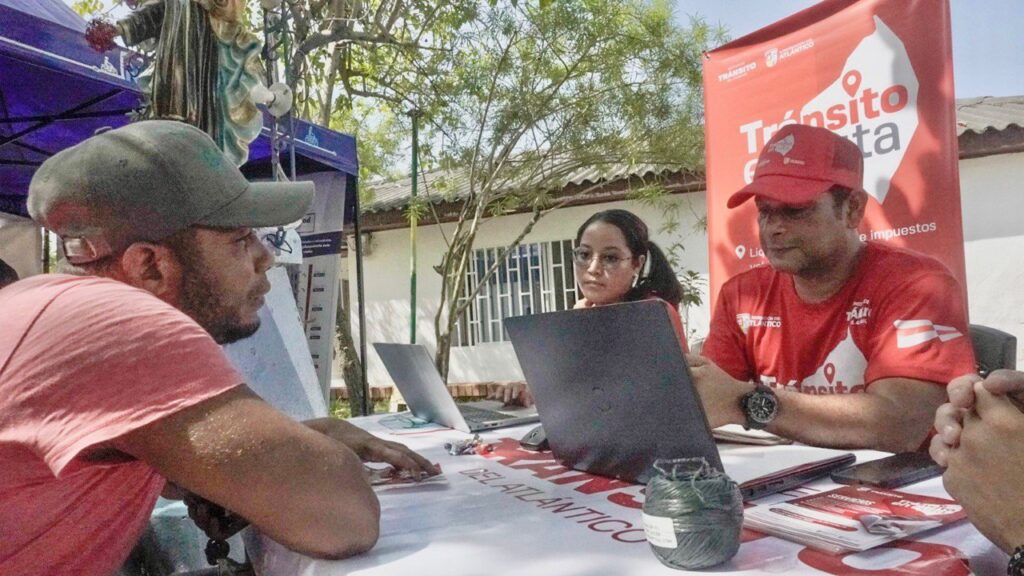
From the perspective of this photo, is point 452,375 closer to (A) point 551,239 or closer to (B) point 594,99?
(A) point 551,239

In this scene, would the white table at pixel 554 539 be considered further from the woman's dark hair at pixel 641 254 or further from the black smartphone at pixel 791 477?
the woman's dark hair at pixel 641 254

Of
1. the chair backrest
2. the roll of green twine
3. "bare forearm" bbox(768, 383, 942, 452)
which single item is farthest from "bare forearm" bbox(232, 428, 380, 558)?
the chair backrest

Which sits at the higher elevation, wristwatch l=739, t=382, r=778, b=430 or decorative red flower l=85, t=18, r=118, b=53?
decorative red flower l=85, t=18, r=118, b=53

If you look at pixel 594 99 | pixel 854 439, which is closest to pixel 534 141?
pixel 594 99

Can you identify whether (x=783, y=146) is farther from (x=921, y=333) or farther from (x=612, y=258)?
(x=612, y=258)

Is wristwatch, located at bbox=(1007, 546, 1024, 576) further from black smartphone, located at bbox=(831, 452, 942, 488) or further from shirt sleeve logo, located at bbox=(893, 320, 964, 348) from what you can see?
shirt sleeve logo, located at bbox=(893, 320, 964, 348)

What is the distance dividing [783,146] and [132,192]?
1730 millimetres

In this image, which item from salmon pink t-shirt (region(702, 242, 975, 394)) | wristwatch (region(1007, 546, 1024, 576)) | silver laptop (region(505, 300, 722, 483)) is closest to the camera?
wristwatch (region(1007, 546, 1024, 576))

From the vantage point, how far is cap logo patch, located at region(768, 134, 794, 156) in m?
2.10

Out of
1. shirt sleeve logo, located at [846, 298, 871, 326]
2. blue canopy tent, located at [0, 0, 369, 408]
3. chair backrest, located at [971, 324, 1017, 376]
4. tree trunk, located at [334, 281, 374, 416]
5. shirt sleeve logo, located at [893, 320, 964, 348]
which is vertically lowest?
tree trunk, located at [334, 281, 374, 416]

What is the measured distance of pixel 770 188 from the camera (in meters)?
2.07

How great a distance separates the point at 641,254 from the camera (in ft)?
10.5

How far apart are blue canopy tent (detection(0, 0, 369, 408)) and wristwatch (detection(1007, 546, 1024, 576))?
3.30m

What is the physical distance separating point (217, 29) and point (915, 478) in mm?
2498
